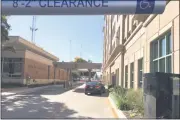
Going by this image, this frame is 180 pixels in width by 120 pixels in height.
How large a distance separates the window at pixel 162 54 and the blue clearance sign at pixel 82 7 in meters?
5.22

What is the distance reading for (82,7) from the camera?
7.34 m

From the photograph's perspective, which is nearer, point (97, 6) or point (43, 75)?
point (97, 6)

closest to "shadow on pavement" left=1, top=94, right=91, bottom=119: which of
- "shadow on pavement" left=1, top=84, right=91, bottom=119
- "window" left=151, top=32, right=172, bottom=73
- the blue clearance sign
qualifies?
"shadow on pavement" left=1, top=84, right=91, bottom=119

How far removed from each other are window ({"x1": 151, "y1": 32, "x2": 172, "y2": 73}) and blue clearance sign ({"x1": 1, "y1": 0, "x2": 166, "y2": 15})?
522 cm

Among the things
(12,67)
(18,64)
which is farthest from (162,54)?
(12,67)

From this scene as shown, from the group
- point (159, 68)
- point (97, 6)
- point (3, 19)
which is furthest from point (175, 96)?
point (3, 19)

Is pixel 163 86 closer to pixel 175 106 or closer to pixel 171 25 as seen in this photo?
pixel 175 106

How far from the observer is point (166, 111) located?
323 inches

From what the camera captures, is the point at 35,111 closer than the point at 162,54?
No

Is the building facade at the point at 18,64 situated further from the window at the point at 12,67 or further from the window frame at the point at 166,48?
the window frame at the point at 166,48

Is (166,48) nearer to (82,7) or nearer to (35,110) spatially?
(82,7)

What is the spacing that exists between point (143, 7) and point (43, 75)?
54.9 metres

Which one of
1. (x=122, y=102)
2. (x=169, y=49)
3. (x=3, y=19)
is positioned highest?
(x=3, y=19)

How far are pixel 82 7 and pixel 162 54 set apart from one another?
7.43 m
